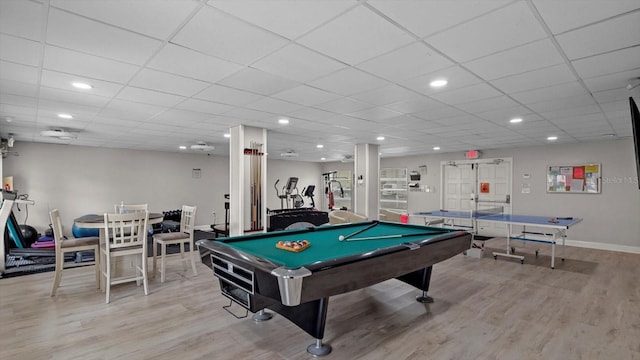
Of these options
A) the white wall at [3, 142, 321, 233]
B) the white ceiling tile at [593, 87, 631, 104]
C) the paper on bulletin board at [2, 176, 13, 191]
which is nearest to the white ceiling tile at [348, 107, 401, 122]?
the white ceiling tile at [593, 87, 631, 104]

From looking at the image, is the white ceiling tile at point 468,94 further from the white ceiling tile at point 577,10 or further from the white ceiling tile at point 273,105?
the white ceiling tile at point 273,105

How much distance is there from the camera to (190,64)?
2.56 m

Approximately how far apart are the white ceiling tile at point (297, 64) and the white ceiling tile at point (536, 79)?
166 cm

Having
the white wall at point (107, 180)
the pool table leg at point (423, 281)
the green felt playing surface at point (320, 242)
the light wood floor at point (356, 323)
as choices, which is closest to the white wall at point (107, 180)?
the white wall at point (107, 180)

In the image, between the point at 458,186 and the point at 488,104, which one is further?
the point at 458,186

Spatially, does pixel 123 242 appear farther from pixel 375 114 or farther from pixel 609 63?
pixel 609 63

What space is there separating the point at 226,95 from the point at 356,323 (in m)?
2.76

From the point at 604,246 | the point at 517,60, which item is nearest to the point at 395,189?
the point at 604,246

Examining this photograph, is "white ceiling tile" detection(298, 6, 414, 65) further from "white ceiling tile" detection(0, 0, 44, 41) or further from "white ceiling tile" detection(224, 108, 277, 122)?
"white ceiling tile" detection(224, 108, 277, 122)

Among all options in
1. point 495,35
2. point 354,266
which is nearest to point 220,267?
point 354,266

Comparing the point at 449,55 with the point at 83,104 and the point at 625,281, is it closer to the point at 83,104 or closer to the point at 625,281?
the point at 83,104

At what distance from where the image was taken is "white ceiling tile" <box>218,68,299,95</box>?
2781 mm

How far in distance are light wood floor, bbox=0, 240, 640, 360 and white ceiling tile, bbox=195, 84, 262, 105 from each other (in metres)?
2.32

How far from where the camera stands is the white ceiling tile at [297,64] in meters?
2.33
